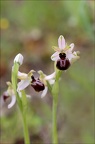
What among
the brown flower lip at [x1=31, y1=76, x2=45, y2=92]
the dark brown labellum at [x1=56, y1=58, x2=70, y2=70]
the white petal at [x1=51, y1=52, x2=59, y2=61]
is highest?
the white petal at [x1=51, y1=52, x2=59, y2=61]

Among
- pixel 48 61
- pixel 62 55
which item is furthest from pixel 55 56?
pixel 48 61

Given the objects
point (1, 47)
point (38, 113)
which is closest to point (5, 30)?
point (1, 47)

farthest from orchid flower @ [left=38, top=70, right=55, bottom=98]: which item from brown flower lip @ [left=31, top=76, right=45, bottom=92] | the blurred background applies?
the blurred background

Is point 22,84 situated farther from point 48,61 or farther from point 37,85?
point 48,61

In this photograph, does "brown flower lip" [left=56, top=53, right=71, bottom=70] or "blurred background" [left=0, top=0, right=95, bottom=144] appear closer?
"brown flower lip" [left=56, top=53, right=71, bottom=70]

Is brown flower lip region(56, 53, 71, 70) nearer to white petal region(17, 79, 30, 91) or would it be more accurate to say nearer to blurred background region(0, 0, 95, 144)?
white petal region(17, 79, 30, 91)
